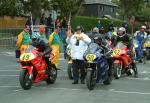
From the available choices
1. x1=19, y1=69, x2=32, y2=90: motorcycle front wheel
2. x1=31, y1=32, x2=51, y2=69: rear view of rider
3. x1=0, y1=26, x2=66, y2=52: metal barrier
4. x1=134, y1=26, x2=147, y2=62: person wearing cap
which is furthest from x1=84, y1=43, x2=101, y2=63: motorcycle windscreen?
x1=0, y1=26, x2=66, y2=52: metal barrier

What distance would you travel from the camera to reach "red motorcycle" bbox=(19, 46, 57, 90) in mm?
14559

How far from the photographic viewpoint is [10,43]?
31672mm

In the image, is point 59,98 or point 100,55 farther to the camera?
point 100,55

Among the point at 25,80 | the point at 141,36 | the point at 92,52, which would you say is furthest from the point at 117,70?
the point at 141,36

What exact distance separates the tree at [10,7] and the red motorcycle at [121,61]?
703 inches

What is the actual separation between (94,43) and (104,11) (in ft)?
297

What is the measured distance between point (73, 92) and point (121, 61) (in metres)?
4.39

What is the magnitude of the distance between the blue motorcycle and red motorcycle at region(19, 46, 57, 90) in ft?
4.48

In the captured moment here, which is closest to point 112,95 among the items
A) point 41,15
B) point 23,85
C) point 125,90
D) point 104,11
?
point 125,90

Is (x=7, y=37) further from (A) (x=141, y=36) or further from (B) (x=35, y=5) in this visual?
(A) (x=141, y=36)

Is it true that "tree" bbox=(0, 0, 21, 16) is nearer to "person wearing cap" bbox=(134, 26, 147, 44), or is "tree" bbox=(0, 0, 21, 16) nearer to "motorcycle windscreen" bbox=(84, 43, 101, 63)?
"person wearing cap" bbox=(134, 26, 147, 44)

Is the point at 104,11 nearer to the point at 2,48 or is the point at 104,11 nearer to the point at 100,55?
the point at 2,48

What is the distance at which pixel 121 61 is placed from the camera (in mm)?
18312

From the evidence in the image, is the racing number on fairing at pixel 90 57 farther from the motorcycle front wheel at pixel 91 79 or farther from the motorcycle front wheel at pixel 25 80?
the motorcycle front wheel at pixel 25 80
